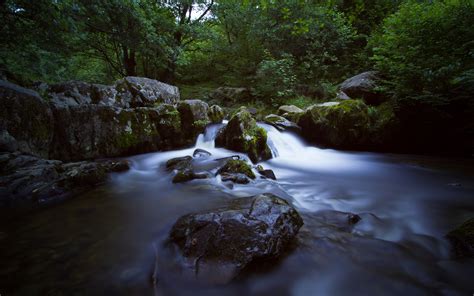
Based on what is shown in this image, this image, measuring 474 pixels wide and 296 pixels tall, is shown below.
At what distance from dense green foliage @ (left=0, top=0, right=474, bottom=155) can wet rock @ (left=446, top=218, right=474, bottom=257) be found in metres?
3.07

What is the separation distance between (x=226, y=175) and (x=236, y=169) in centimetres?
29

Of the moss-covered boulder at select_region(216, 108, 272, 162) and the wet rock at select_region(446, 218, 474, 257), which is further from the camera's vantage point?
the moss-covered boulder at select_region(216, 108, 272, 162)

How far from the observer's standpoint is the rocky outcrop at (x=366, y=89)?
7789mm

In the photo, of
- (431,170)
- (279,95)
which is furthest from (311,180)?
(279,95)

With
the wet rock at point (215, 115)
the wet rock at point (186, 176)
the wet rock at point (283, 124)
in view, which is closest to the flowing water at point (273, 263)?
the wet rock at point (186, 176)

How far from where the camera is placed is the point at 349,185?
4562 mm

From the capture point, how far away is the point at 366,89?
7844mm

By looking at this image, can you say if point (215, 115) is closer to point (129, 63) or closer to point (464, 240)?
point (129, 63)

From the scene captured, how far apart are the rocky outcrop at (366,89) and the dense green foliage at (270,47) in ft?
1.28

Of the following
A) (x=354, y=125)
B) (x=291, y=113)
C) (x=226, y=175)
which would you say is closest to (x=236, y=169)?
(x=226, y=175)

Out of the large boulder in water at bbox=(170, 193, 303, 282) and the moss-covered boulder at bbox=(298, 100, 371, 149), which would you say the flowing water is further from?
the moss-covered boulder at bbox=(298, 100, 371, 149)

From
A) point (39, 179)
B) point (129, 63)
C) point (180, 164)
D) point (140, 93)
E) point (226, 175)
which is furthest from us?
point (129, 63)

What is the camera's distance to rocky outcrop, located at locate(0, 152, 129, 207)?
3243mm

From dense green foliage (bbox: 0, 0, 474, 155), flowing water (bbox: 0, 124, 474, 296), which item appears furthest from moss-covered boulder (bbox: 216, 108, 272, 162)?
dense green foliage (bbox: 0, 0, 474, 155)
